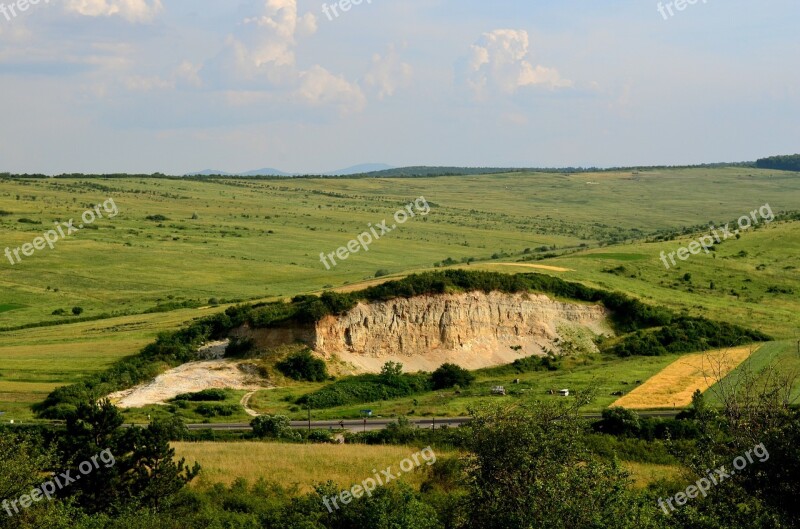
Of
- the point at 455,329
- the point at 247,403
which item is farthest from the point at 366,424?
the point at 455,329

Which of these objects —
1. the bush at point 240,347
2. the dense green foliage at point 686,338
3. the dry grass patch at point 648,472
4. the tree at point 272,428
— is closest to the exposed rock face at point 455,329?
the dense green foliage at point 686,338

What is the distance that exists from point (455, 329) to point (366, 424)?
20.9m

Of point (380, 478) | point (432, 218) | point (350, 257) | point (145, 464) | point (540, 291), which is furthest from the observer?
point (432, 218)

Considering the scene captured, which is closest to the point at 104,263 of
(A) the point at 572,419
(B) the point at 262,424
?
(B) the point at 262,424

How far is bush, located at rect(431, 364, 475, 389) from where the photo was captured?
62438mm

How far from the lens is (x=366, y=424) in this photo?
50.5 metres

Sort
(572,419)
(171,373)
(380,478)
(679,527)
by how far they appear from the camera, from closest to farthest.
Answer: (679,527) < (572,419) < (380,478) < (171,373)

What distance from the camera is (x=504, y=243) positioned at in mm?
164000

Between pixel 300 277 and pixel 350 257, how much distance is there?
70.4 feet

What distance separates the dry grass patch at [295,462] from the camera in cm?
3734

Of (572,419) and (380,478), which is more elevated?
(572,419)

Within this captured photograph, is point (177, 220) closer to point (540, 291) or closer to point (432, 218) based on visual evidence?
point (432, 218)

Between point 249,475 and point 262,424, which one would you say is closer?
point 249,475

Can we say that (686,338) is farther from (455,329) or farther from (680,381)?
(455,329)
